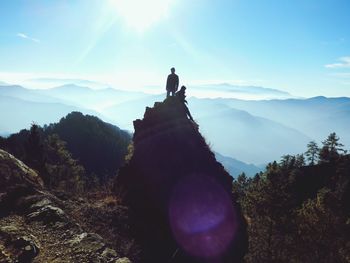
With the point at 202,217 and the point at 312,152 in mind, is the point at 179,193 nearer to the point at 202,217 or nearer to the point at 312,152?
the point at 202,217

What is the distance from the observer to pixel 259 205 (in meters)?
35.8

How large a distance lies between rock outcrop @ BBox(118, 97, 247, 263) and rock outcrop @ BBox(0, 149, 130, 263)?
7.84 m

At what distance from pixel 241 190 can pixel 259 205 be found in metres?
58.3

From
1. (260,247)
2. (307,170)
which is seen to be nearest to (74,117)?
(307,170)

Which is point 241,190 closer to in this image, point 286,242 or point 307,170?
point 307,170

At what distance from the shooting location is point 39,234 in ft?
36.6

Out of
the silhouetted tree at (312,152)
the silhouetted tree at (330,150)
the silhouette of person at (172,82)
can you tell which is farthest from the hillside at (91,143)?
the silhouette of person at (172,82)

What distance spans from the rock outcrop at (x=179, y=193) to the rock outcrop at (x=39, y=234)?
7840 millimetres

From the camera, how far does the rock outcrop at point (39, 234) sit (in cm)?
978

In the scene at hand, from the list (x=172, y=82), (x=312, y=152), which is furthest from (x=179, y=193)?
(x=312, y=152)

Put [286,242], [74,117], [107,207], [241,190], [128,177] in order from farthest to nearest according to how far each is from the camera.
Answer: [74,117] → [241,190] → [286,242] → [128,177] → [107,207]

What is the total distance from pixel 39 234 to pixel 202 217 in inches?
576

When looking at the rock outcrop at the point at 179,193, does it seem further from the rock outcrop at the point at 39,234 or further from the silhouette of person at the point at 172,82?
the rock outcrop at the point at 39,234

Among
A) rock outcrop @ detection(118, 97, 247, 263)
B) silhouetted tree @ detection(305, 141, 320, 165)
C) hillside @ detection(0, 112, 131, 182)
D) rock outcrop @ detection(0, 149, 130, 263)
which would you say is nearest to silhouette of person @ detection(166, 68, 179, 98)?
rock outcrop @ detection(118, 97, 247, 263)
